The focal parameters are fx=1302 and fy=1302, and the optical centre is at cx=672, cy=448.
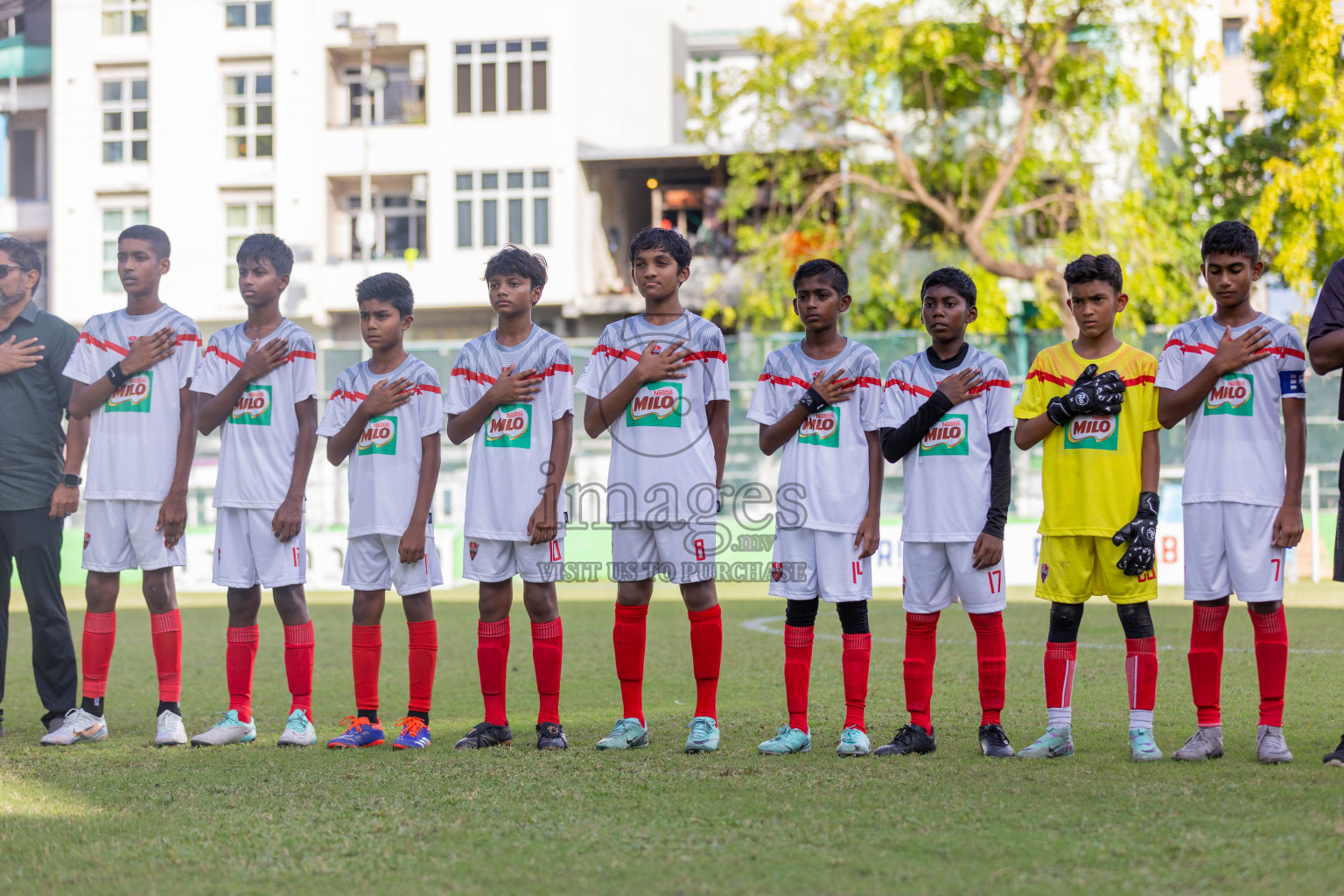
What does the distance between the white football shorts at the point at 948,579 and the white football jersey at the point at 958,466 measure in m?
0.08

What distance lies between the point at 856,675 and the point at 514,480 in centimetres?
178

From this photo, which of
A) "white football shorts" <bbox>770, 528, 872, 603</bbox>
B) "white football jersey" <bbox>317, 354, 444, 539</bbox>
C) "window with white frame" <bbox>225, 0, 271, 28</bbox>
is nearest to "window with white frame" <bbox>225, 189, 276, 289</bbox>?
"window with white frame" <bbox>225, 0, 271, 28</bbox>

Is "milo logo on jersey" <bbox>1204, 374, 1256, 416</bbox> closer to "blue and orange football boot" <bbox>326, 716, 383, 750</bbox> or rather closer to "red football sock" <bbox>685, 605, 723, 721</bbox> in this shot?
"red football sock" <bbox>685, 605, 723, 721</bbox>

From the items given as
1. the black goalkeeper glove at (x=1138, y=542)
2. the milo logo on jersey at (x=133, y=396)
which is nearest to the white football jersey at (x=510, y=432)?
the milo logo on jersey at (x=133, y=396)

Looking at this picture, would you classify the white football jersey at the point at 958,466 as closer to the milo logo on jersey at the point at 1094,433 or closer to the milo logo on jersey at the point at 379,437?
the milo logo on jersey at the point at 1094,433

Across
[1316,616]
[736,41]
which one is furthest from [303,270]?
[1316,616]

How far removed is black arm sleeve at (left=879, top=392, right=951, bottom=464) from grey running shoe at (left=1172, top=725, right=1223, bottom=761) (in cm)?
167

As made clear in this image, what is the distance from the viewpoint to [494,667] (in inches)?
238

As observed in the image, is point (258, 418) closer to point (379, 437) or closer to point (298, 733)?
point (379, 437)

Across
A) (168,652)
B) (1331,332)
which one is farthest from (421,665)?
(1331,332)

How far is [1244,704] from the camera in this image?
6.89 metres

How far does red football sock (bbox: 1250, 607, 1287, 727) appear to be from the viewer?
17.3ft

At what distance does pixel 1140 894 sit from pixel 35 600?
5.54 metres

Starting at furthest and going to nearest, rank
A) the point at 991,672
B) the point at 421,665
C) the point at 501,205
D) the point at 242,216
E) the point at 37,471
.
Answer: the point at 242,216 → the point at 501,205 → the point at 37,471 → the point at 421,665 → the point at 991,672
